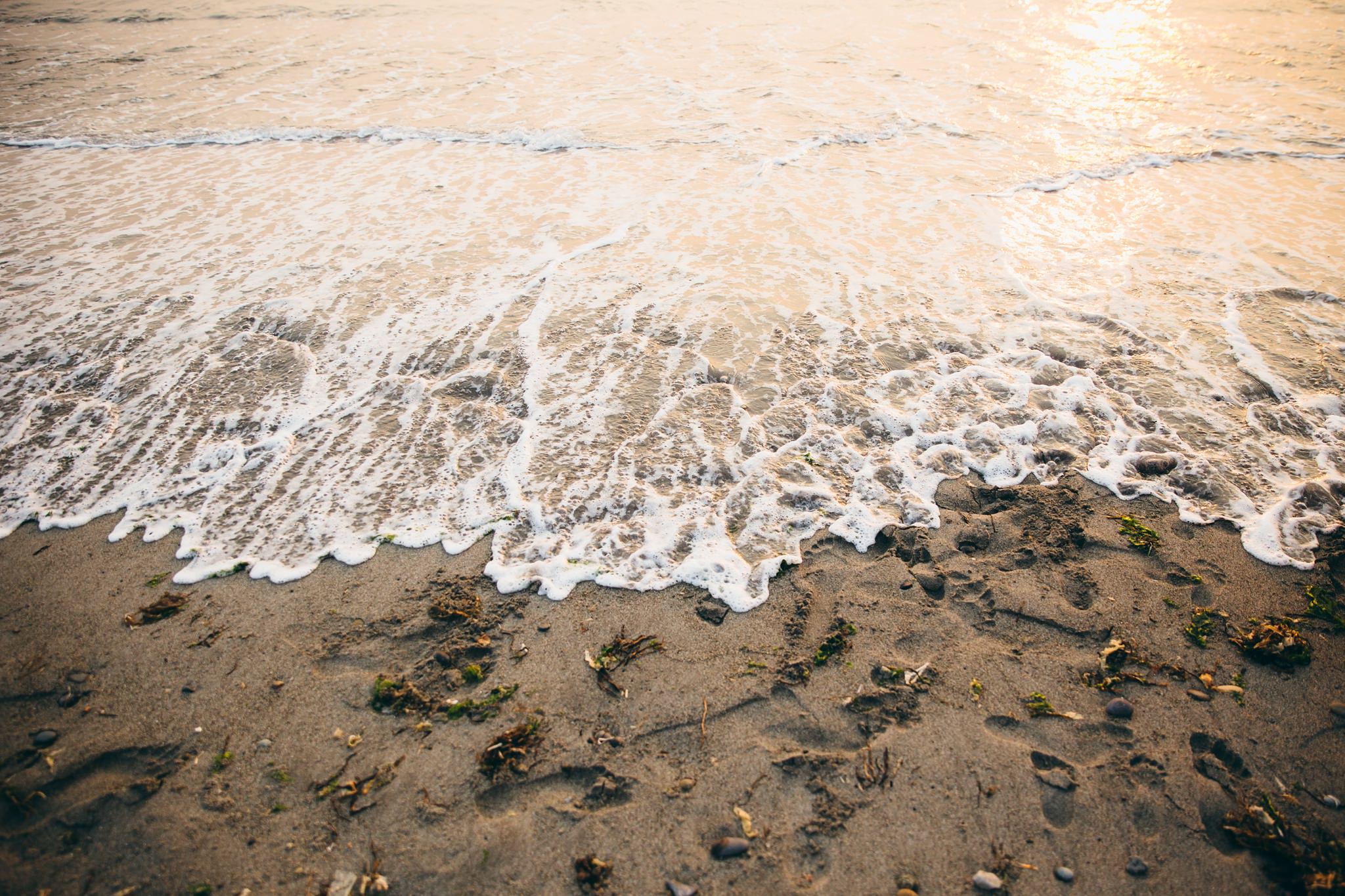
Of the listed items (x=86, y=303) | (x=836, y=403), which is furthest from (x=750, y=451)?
(x=86, y=303)

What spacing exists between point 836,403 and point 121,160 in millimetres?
9810

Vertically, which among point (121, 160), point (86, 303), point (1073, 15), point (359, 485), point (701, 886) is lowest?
point (701, 886)

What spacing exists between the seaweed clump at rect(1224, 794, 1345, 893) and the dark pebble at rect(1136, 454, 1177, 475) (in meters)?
1.95

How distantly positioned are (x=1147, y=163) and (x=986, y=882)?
824 cm

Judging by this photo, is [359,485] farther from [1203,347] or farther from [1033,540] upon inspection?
[1203,347]

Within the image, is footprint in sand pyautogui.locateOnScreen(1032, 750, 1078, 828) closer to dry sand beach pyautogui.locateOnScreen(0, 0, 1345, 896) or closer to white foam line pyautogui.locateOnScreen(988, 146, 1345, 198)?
dry sand beach pyautogui.locateOnScreen(0, 0, 1345, 896)

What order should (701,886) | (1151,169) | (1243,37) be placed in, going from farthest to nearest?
(1243,37) < (1151,169) < (701,886)

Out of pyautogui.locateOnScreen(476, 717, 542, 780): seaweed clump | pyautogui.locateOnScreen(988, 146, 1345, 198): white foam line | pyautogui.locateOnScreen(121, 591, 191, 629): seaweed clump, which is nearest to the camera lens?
pyautogui.locateOnScreen(476, 717, 542, 780): seaweed clump

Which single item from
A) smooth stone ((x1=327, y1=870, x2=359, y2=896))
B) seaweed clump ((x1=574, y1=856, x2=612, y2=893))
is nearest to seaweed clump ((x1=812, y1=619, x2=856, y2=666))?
seaweed clump ((x1=574, y1=856, x2=612, y2=893))

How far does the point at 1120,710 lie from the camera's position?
9.04 ft

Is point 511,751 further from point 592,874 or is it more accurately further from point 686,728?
point 686,728

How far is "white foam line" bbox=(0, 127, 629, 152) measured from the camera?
8.52 m

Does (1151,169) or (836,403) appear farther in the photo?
(1151,169)

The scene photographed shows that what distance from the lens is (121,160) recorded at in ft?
27.2
